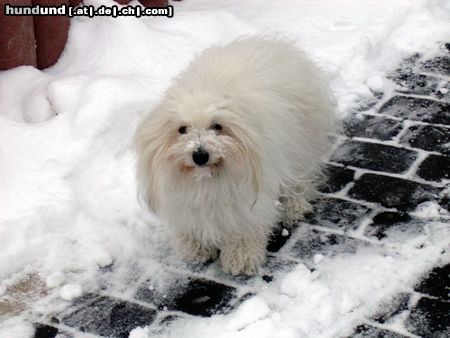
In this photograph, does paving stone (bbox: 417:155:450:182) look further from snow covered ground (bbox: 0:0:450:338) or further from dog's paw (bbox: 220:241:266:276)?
dog's paw (bbox: 220:241:266:276)

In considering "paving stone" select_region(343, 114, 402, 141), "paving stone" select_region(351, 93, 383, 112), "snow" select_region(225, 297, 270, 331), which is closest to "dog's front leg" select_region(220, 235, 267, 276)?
"snow" select_region(225, 297, 270, 331)

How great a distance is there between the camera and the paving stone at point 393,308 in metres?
3.45

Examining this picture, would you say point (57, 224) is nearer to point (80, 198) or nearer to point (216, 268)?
point (80, 198)

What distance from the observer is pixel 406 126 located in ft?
16.5

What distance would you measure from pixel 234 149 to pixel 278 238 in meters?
0.84

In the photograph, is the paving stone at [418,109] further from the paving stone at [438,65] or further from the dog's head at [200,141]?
the dog's head at [200,141]

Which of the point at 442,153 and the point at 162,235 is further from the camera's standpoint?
the point at 442,153

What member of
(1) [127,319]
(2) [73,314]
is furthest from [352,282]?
(2) [73,314]

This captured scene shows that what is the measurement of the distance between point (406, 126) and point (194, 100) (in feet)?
6.82

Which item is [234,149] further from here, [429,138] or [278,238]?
[429,138]

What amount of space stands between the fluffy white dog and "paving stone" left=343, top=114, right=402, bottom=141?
2.50 ft

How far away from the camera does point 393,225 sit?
4094 mm

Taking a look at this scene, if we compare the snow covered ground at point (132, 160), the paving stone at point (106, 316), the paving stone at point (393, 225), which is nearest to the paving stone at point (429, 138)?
the snow covered ground at point (132, 160)

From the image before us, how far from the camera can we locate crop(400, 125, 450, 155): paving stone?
4770 mm
